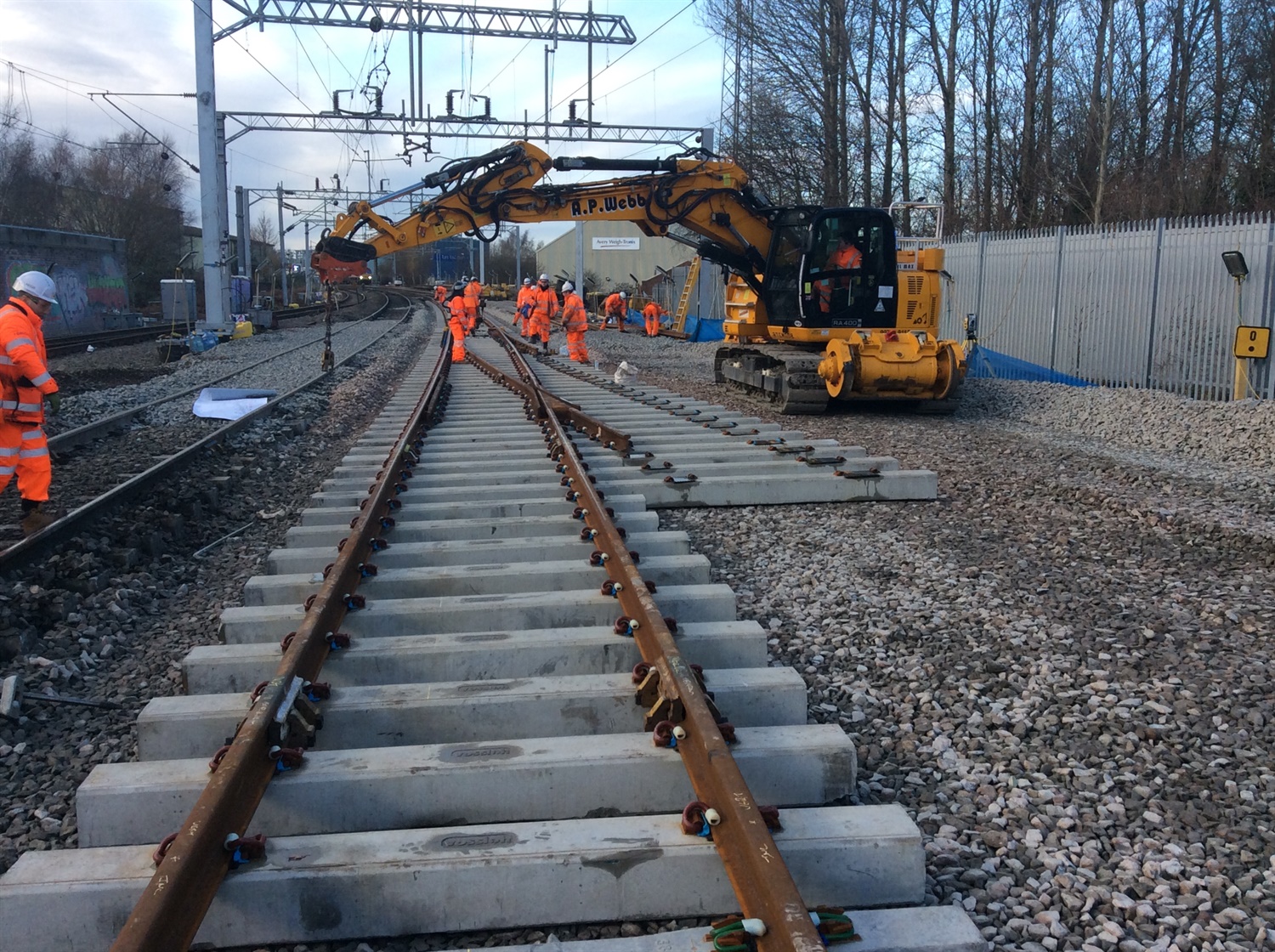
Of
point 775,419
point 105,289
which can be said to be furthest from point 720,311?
point 105,289

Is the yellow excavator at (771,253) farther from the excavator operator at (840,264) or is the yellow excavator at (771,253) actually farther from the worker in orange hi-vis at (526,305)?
the worker in orange hi-vis at (526,305)

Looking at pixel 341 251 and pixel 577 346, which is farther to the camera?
pixel 577 346

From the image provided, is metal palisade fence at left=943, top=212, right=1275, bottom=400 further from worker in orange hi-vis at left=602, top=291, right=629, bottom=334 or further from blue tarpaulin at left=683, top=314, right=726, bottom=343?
worker in orange hi-vis at left=602, top=291, right=629, bottom=334

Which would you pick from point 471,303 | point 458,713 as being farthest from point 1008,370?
point 458,713

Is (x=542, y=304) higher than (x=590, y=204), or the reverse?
(x=590, y=204)

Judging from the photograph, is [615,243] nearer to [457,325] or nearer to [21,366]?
[457,325]

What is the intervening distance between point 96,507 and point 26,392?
966 mm

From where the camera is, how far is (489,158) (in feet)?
46.7

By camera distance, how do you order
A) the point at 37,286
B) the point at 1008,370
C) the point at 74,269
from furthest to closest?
the point at 74,269 → the point at 1008,370 → the point at 37,286

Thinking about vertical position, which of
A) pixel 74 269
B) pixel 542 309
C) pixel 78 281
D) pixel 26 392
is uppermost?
pixel 74 269

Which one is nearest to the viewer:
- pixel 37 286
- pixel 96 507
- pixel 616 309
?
pixel 96 507

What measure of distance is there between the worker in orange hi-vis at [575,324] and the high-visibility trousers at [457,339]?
2.09 meters

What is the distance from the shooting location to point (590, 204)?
48.7ft

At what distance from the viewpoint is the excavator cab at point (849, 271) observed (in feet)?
44.4
